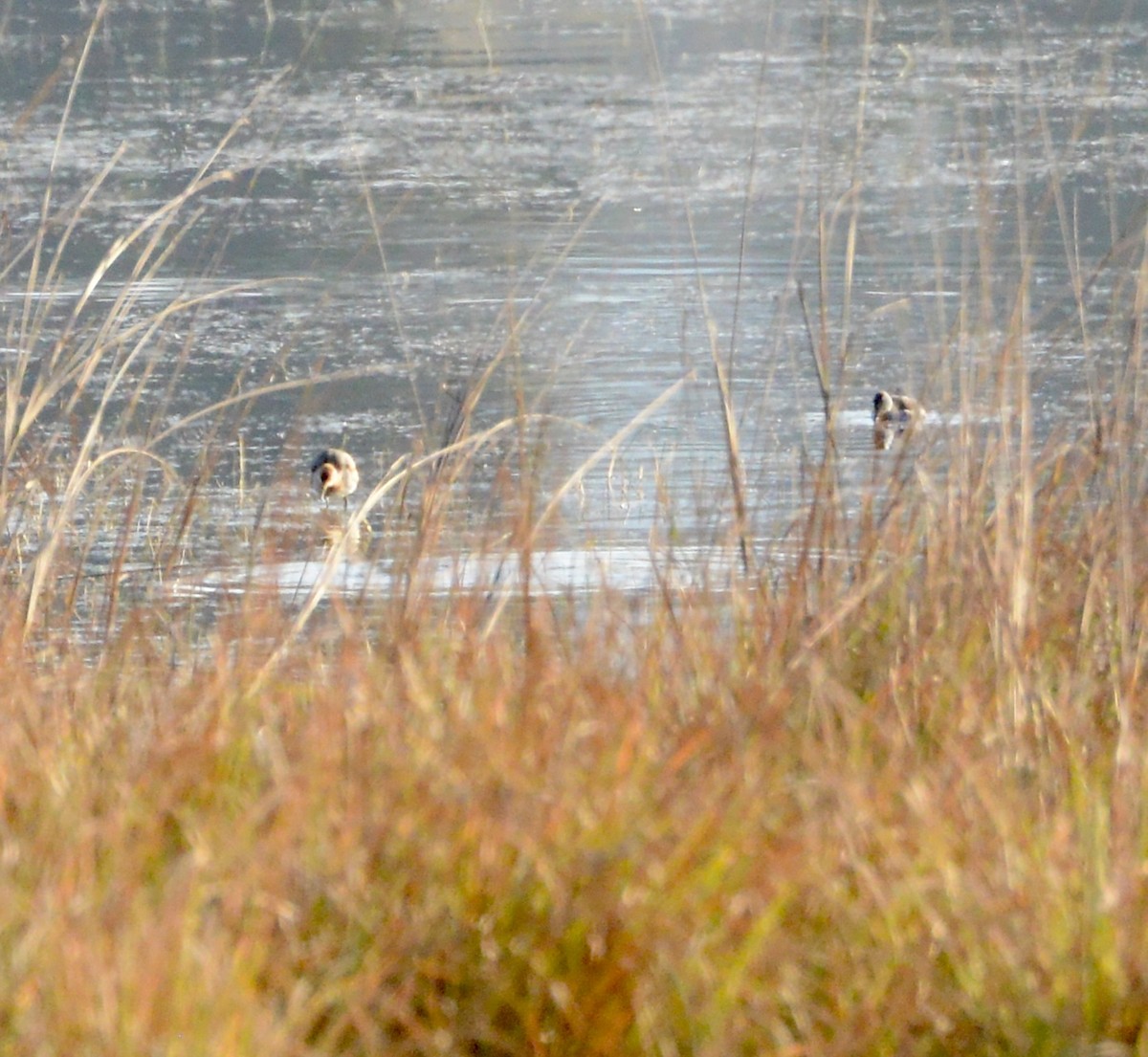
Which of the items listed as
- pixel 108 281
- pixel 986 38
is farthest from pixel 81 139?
pixel 986 38

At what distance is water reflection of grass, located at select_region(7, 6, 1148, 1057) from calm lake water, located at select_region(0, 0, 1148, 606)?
42 centimetres

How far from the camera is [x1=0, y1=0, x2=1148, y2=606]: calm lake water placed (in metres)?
3.33

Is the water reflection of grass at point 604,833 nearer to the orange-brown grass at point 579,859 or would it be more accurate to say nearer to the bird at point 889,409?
the orange-brown grass at point 579,859

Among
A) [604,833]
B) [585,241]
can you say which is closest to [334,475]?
[604,833]

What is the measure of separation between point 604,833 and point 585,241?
684cm

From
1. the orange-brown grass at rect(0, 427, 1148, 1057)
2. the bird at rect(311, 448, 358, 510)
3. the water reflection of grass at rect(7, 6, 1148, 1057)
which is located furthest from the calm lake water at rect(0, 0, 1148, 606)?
the orange-brown grass at rect(0, 427, 1148, 1057)

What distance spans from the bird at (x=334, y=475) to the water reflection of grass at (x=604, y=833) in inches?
81.8

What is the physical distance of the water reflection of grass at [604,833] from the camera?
5.84 ft

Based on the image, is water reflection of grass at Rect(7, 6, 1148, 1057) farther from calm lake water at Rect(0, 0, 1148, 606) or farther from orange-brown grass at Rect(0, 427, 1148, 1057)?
calm lake water at Rect(0, 0, 1148, 606)

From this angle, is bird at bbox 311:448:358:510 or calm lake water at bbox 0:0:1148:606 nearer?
calm lake water at bbox 0:0:1148:606

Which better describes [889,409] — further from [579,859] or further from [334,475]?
[579,859]

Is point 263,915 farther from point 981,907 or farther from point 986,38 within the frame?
point 986,38

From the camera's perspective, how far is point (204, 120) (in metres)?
11.7

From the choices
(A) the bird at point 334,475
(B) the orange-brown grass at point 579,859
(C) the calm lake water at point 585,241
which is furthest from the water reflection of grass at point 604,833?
(A) the bird at point 334,475
